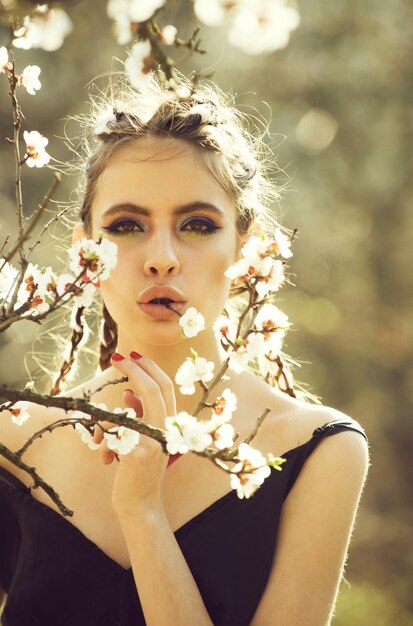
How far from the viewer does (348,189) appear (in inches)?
312

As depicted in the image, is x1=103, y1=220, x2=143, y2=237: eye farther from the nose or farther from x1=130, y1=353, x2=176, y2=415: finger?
x1=130, y1=353, x2=176, y2=415: finger

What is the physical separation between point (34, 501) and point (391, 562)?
6128mm

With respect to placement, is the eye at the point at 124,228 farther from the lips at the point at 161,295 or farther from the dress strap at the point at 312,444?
the dress strap at the point at 312,444

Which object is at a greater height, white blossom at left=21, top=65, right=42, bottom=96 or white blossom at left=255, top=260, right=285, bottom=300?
white blossom at left=21, top=65, right=42, bottom=96

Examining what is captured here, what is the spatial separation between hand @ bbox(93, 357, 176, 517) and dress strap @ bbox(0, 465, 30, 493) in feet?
2.06

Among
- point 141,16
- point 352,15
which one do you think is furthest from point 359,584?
point 141,16

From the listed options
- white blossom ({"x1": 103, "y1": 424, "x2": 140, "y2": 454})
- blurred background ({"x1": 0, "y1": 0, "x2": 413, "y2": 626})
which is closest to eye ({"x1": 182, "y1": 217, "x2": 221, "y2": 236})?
white blossom ({"x1": 103, "y1": 424, "x2": 140, "y2": 454})

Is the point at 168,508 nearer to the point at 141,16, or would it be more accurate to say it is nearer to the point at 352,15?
the point at 141,16

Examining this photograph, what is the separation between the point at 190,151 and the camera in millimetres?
2143

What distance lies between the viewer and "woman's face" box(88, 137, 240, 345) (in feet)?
6.44

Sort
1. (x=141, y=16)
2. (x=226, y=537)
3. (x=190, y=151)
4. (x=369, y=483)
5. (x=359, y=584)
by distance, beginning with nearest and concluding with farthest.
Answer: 1. (x=141, y=16)
2. (x=226, y=537)
3. (x=190, y=151)
4. (x=359, y=584)
5. (x=369, y=483)

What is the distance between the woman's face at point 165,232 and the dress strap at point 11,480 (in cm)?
53

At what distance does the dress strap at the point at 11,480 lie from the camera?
224 centimetres


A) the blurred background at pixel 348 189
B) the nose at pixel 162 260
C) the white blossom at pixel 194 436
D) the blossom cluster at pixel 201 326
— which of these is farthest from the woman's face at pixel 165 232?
the blurred background at pixel 348 189
